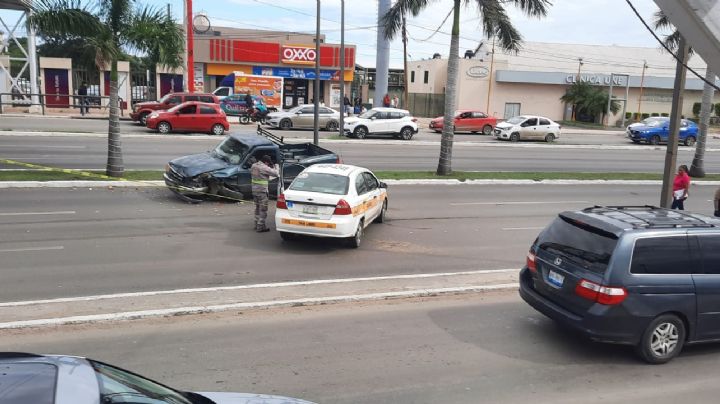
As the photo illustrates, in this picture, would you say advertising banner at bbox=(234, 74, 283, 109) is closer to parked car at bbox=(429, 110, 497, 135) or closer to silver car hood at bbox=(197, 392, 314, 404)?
parked car at bbox=(429, 110, 497, 135)

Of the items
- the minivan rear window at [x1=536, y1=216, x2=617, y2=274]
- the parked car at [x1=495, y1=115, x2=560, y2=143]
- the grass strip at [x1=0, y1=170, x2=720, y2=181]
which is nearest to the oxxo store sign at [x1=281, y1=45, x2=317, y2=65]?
the parked car at [x1=495, y1=115, x2=560, y2=143]

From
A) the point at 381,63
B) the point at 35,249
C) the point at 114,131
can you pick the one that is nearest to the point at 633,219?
the point at 35,249

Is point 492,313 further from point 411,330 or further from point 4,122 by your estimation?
point 4,122

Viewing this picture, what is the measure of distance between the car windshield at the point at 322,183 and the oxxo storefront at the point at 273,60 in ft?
133

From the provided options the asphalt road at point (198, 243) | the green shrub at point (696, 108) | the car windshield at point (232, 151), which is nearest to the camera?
the asphalt road at point (198, 243)

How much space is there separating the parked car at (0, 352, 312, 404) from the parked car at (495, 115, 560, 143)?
37.7 m

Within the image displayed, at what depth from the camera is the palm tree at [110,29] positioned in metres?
17.2

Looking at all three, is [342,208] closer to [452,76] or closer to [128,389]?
[128,389]

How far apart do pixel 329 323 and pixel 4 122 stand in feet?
101

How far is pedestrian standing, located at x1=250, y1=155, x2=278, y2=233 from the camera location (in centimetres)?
1331

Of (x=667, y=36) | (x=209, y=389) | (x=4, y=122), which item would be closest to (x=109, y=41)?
(x=209, y=389)

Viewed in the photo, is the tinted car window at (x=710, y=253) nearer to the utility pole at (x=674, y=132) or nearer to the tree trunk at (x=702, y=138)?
the utility pole at (x=674, y=132)

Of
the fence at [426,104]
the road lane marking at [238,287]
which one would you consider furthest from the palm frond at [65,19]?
the fence at [426,104]

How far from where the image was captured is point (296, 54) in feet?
180
